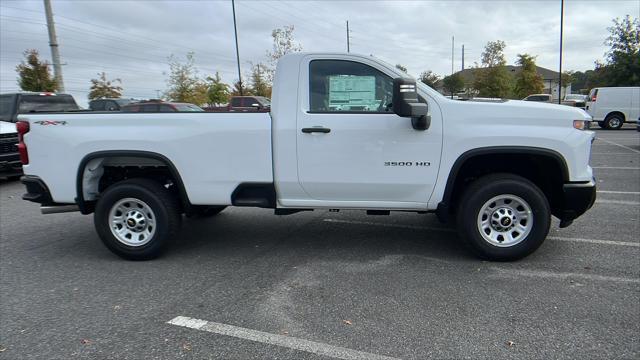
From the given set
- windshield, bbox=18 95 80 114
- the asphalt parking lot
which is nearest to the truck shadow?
the asphalt parking lot

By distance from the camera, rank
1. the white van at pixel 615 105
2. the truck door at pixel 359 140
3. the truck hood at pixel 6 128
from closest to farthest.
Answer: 1. the truck door at pixel 359 140
2. the truck hood at pixel 6 128
3. the white van at pixel 615 105

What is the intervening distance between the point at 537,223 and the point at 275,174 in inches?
103

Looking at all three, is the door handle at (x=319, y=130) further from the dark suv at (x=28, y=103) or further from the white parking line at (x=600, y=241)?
the dark suv at (x=28, y=103)

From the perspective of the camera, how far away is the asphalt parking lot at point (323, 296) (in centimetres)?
283

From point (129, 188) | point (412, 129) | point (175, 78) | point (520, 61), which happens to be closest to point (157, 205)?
point (129, 188)

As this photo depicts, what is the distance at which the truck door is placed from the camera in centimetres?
397

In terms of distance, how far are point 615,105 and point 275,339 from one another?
71.6 feet

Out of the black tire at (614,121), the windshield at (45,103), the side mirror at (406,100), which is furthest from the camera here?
the black tire at (614,121)

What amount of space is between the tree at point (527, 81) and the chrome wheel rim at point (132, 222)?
41.3 metres

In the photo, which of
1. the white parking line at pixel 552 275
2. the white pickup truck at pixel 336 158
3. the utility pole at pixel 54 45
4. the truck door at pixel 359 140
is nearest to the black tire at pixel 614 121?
the white pickup truck at pixel 336 158

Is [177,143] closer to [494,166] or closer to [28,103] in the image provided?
[494,166]

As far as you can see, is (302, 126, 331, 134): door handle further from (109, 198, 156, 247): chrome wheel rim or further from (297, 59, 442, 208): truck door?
(109, 198, 156, 247): chrome wheel rim

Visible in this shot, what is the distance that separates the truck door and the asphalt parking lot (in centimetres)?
81

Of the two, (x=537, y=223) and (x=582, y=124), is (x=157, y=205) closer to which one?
(x=537, y=223)
